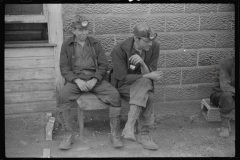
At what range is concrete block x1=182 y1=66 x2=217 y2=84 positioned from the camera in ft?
19.5

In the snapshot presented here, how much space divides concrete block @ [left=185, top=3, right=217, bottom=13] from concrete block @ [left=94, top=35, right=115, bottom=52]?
4.37ft

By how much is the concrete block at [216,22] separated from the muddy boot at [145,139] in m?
2.06

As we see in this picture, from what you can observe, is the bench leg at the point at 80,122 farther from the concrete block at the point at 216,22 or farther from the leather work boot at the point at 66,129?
the concrete block at the point at 216,22

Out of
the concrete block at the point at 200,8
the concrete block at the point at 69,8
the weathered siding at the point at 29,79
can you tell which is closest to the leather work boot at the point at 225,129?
the concrete block at the point at 200,8

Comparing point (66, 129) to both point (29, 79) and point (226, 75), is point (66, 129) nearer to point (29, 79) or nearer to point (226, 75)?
point (29, 79)

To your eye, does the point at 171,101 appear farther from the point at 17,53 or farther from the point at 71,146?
the point at 17,53

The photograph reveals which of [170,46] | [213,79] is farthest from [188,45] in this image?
[213,79]

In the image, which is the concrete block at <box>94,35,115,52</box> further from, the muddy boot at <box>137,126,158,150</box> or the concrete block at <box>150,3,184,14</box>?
the muddy boot at <box>137,126,158,150</box>

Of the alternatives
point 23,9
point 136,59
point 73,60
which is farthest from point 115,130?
point 23,9

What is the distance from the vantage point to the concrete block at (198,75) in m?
5.95

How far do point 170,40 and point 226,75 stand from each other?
1075 millimetres

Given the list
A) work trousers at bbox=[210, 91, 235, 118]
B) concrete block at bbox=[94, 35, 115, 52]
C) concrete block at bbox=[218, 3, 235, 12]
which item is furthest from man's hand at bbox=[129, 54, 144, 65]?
concrete block at bbox=[218, 3, 235, 12]

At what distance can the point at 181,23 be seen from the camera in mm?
5738

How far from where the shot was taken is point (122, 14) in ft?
18.3
